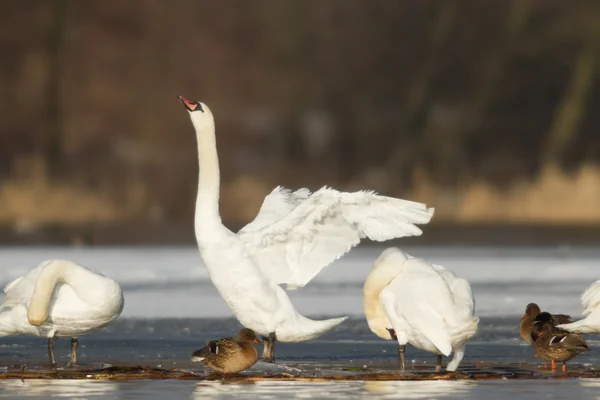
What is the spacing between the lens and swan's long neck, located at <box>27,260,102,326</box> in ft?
34.9

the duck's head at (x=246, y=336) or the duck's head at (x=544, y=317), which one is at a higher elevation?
the duck's head at (x=544, y=317)

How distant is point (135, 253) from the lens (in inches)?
853

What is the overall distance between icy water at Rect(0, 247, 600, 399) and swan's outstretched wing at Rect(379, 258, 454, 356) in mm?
452

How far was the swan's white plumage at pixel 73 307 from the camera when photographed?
1072 centimetres

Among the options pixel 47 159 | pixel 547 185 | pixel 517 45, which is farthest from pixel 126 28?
pixel 547 185

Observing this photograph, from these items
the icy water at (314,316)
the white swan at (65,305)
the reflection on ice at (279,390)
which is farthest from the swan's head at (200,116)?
the reflection on ice at (279,390)

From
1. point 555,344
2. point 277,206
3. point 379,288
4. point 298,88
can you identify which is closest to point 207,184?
point 277,206

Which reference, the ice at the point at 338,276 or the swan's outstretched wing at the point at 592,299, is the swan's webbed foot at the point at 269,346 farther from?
the swan's outstretched wing at the point at 592,299

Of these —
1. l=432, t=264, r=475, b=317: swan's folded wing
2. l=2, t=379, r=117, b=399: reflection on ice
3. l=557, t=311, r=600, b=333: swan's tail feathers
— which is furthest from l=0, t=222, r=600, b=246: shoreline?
l=2, t=379, r=117, b=399: reflection on ice

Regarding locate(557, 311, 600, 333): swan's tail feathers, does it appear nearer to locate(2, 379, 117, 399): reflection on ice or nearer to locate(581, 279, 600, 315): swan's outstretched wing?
locate(581, 279, 600, 315): swan's outstretched wing

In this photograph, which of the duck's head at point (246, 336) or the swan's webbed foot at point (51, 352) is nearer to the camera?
the duck's head at point (246, 336)

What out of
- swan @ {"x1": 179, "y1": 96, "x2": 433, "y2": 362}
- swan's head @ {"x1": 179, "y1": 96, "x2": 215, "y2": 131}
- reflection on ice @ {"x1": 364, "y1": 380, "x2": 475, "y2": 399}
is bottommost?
reflection on ice @ {"x1": 364, "y1": 380, "x2": 475, "y2": 399}

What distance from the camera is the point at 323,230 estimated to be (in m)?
11.6

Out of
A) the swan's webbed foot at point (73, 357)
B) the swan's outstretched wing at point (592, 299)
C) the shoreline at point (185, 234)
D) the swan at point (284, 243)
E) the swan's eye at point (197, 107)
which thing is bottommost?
the swan's webbed foot at point (73, 357)
